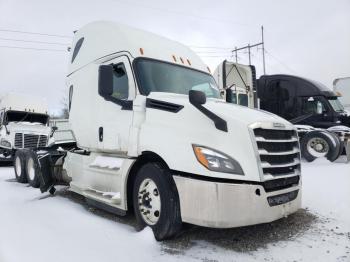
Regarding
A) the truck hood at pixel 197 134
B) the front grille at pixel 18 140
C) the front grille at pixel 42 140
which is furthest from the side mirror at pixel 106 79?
the front grille at pixel 42 140

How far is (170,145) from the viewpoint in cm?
419

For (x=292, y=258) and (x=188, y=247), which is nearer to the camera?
(x=292, y=258)

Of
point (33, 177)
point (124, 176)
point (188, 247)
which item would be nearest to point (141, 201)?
point (124, 176)

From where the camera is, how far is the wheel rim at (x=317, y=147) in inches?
431

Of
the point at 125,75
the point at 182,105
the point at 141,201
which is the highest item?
the point at 125,75

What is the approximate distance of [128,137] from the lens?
4.98m

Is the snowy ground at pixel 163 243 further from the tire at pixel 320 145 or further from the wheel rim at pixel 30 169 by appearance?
the tire at pixel 320 145

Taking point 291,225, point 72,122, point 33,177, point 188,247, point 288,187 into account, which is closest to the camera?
point 188,247

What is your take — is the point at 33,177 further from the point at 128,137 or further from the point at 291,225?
the point at 291,225

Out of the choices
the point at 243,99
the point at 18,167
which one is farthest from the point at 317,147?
the point at 18,167

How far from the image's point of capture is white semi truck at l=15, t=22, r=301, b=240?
3.88 m

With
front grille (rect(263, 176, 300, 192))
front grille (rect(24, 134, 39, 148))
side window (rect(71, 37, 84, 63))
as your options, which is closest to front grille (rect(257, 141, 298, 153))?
front grille (rect(263, 176, 300, 192))

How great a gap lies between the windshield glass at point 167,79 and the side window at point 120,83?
0.95 feet

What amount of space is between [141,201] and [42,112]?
46.8 ft
